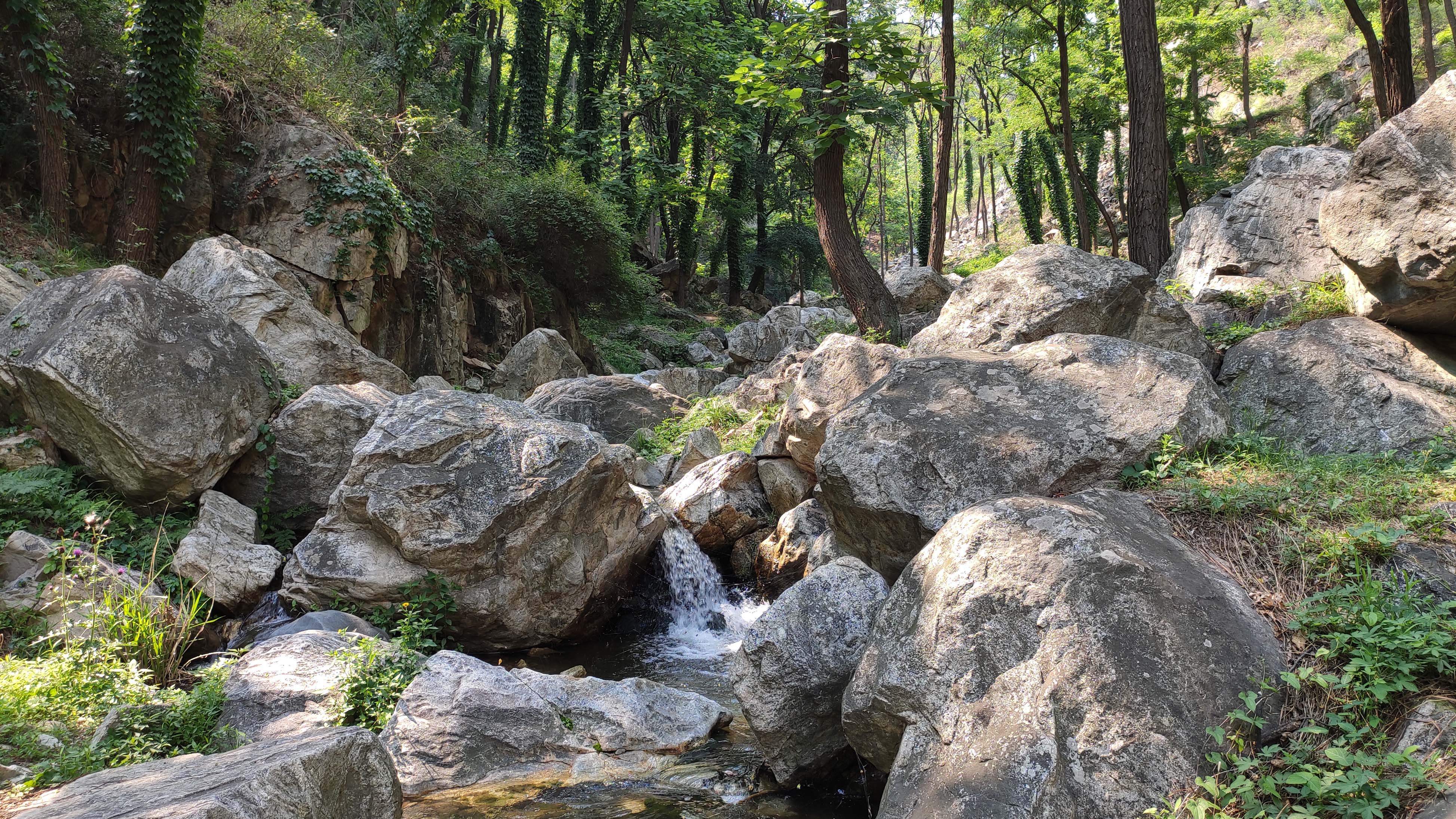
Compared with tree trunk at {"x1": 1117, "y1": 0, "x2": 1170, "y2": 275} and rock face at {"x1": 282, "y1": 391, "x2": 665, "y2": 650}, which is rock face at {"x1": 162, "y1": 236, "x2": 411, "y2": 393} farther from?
tree trunk at {"x1": 1117, "y1": 0, "x2": 1170, "y2": 275}

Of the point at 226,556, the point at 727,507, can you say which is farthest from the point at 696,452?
the point at 226,556

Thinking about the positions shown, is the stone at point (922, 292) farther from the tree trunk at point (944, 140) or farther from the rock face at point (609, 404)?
the rock face at point (609, 404)

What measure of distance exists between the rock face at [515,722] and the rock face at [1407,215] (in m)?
5.45

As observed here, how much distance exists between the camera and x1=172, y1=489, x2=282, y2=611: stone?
22.0ft

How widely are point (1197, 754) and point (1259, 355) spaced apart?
14.2ft

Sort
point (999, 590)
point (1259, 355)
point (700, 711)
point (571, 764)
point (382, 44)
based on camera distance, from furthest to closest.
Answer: point (382, 44)
point (1259, 355)
point (700, 711)
point (571, 764)
point (999, 590)

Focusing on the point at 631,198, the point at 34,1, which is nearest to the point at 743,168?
the point at 631,198

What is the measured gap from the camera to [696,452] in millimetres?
10867

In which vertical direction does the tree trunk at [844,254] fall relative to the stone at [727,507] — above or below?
above

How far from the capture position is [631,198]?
77.8 ft

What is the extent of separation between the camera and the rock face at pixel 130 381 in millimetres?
6965

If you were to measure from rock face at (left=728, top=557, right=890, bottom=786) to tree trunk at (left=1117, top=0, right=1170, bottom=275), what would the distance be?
7472 mm

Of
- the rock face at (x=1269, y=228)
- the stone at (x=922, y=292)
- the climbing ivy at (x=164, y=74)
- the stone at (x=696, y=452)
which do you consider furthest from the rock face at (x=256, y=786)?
the stone at (x=922, y=292)

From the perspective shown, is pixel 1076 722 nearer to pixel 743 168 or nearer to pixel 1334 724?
pixel 1334 724
